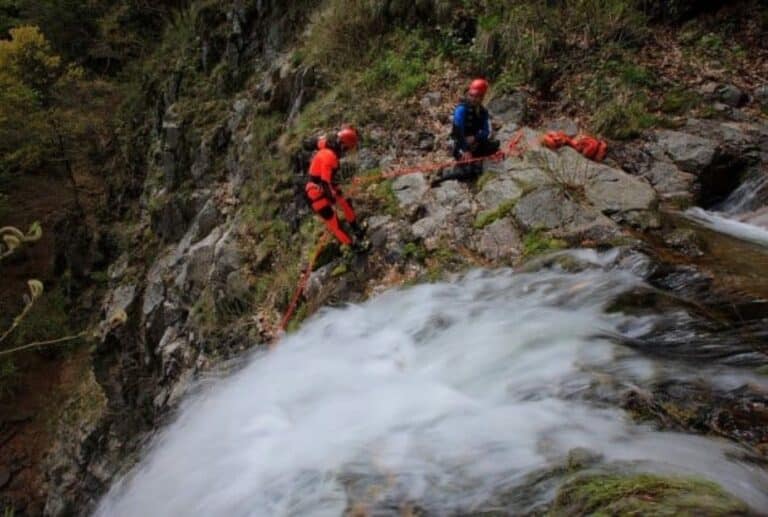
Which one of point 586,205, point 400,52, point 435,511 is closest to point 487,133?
point 586,205

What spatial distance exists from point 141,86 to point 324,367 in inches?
594

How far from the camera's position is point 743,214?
6.49 m

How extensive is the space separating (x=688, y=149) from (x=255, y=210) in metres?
6.54

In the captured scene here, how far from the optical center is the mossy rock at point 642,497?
2438 millimetres

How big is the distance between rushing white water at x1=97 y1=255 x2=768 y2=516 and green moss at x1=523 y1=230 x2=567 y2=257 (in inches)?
14.0

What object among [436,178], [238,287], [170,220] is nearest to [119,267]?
[170,220]

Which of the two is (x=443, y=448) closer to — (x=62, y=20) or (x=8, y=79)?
(x=8, y=79)

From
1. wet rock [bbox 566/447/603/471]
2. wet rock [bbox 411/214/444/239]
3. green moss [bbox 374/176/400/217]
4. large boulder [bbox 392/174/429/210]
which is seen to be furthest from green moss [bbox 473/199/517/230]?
wet rock [bbox 566/447/603/471]

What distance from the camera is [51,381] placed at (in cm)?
1627

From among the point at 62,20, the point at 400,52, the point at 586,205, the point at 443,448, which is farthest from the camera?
the point at 62,20

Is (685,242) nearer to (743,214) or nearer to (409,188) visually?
(743,214)

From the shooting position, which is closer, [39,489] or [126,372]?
[126,372]

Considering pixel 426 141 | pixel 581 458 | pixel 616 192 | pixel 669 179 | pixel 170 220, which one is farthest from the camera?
pixel 170 220

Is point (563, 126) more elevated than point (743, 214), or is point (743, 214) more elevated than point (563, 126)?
point (563, 126)
